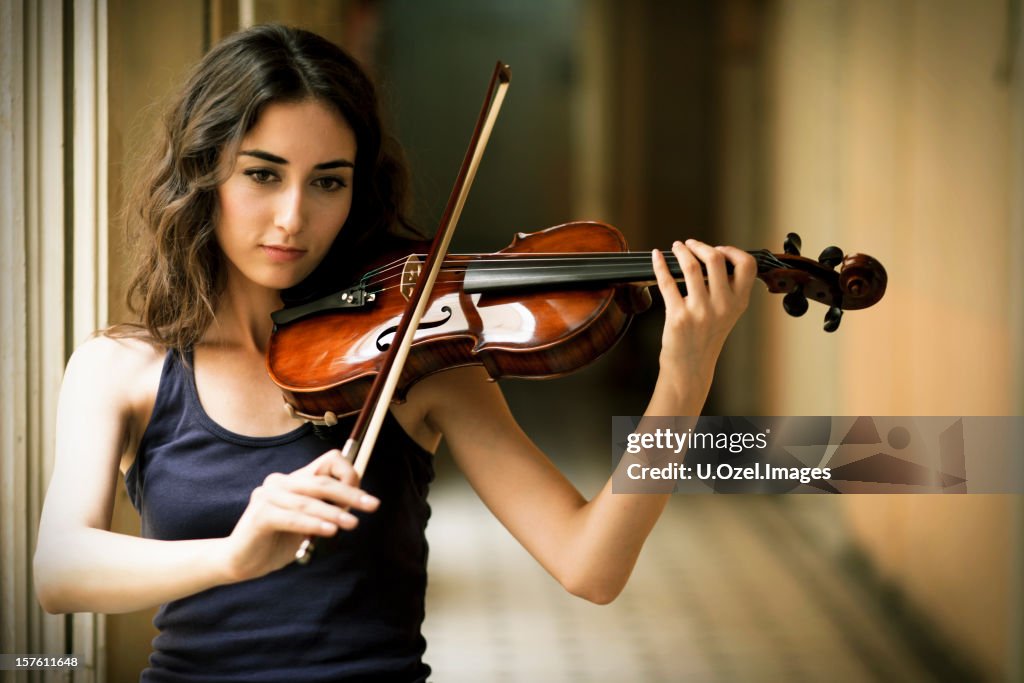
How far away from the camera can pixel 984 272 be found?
220 centimetres

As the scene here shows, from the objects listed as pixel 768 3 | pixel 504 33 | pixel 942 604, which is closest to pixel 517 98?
pixel 504 33

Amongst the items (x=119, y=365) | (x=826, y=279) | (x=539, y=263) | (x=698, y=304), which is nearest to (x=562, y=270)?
(x=539, y=263)

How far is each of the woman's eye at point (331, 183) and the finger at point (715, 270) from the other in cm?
39

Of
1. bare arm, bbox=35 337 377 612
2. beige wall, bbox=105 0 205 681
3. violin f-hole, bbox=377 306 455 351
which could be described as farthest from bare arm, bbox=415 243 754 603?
beige wall, bbox=105 0 205 681

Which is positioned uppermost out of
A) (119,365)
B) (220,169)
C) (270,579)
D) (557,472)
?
(220,169)

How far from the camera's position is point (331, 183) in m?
1.08

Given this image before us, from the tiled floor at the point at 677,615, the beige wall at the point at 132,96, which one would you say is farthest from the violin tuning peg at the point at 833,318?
the tiled floor at the point at 677,615

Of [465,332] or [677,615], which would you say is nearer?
[465,332]

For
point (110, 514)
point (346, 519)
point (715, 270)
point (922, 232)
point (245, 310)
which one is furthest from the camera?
point (922, 232)

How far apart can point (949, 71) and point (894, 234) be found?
46 cm

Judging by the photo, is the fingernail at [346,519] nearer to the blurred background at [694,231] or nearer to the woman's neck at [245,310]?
the woman's neck at [245,310]

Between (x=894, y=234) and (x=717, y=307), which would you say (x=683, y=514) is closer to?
(x=894, y=234)

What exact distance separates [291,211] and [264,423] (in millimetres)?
248

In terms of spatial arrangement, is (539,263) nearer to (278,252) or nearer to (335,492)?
(278,252)
